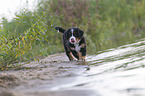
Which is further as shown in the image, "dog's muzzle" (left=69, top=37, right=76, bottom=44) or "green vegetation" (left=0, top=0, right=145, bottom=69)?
"dog's muzzle" (left=69, top=37, right=76, bottom=44)

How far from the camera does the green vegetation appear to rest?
4.37 meters

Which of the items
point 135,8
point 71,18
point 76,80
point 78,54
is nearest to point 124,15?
point 135,8

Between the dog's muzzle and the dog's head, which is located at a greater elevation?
the dog's head

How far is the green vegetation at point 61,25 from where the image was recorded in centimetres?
437

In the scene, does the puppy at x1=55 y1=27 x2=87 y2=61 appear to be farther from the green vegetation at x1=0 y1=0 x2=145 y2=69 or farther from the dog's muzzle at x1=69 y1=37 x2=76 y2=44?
the green vegetation at x1=0 y1=0 x2=145 y2=69

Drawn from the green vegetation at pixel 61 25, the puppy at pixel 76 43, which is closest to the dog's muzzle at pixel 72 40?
the puppy at pixel 76 43

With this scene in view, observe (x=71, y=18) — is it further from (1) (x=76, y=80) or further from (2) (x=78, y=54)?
(1) (x=76, y=80)

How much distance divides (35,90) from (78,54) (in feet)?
11.1

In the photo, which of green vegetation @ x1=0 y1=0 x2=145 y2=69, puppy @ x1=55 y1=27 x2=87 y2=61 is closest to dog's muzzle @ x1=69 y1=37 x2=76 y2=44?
puppy @ x1=55 y1=27 x2=87 y2=61

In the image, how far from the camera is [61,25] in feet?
32.1

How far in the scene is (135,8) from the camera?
1727cm

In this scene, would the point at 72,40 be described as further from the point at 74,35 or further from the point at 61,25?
the point at 61,25

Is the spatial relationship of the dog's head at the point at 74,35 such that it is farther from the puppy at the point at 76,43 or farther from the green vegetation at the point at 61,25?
the green vegetation at the point at 61,25

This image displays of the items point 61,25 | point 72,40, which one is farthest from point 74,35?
point 61,25
